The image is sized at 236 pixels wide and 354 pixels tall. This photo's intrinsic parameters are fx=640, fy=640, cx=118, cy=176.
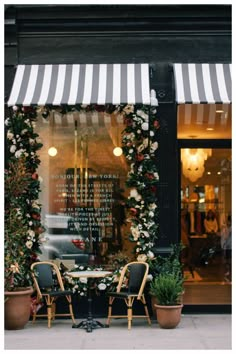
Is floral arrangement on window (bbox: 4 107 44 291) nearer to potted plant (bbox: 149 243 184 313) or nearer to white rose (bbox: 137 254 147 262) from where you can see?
white rose (bbox: 137 254 147 262)

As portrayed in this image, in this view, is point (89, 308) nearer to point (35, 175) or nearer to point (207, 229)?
point (35, 175)

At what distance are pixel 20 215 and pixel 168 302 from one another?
9.70 feet

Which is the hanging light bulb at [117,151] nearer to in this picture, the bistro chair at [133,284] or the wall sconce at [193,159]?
the wall sconce at [193,159]

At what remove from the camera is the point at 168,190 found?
1143 centimetres

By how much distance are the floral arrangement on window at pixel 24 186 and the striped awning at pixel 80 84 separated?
0.55 metres

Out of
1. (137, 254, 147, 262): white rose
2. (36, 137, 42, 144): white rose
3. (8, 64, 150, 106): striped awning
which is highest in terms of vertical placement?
(8, 64, 150, 106): striped awning

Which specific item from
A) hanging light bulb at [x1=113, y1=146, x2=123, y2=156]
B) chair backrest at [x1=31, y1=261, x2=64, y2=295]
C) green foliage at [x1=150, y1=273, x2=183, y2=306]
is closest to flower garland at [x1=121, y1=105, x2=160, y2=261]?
hanging light bulb at [x1=113, y1=146, x2=123, y2=156]

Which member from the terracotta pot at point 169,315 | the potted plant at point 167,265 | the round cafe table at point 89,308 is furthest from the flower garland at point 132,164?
the terracotta pot at point 169,315

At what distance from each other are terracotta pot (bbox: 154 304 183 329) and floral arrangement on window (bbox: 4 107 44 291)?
91.4 inches

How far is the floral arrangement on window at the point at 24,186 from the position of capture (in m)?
10.7

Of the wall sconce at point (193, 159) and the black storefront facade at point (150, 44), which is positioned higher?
the black storefront facade at point (150, 44)

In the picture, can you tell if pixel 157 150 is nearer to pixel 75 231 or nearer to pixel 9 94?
pixel 75 231

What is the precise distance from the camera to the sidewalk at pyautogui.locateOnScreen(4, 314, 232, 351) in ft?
29.4

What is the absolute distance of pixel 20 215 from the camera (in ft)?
36.3
